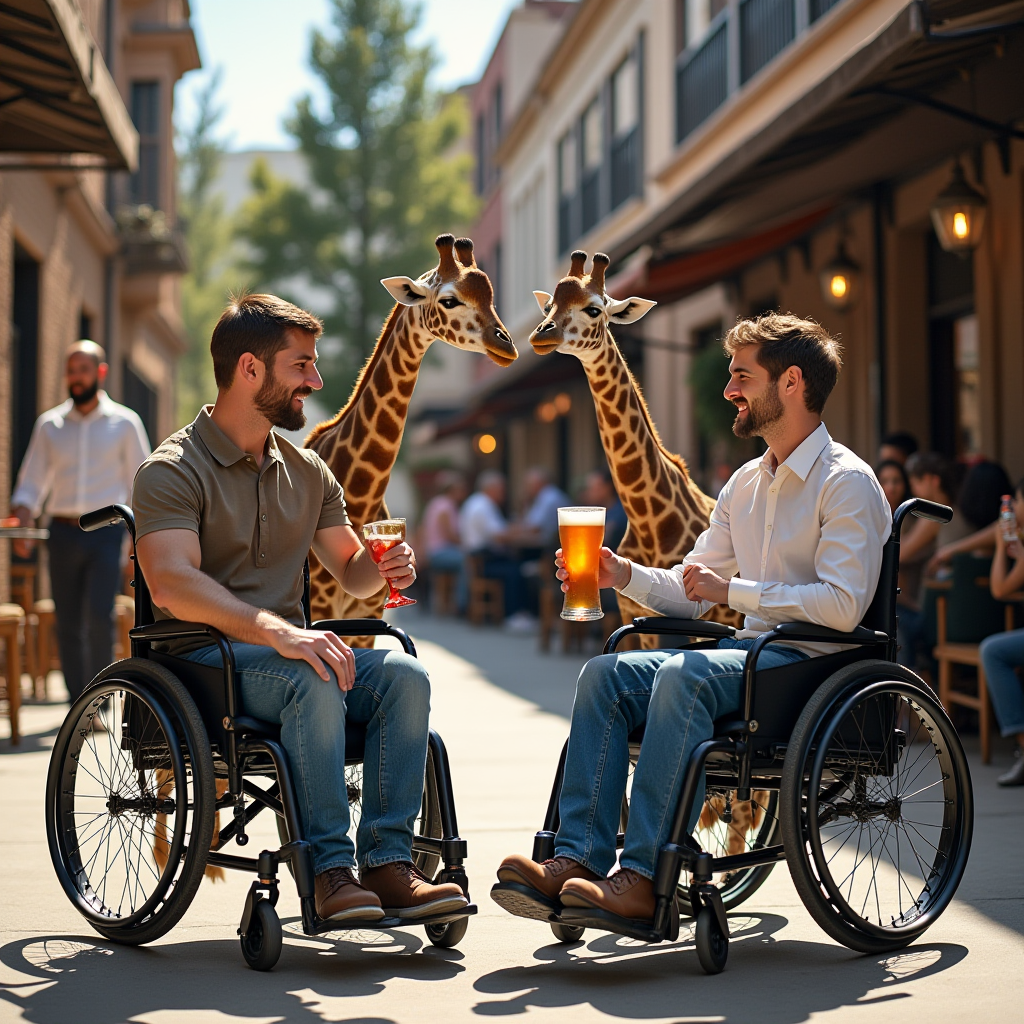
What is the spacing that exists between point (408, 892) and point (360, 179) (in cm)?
3086

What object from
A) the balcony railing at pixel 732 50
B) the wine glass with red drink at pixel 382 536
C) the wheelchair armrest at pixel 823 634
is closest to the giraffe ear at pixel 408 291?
the wine glass with red drink at pixel 382 536

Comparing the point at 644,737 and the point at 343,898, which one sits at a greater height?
the point at 644,737

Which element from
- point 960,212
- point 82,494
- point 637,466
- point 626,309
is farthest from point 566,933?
point 960,212

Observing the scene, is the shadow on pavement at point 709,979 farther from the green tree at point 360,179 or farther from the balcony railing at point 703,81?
the green tree at point 360,179

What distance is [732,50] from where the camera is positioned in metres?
15.7

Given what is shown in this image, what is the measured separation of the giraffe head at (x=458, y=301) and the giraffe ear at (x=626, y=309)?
1.48ft

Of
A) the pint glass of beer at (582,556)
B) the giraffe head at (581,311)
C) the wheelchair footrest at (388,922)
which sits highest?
the giraffe head at (581,311)

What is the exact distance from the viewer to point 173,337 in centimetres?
2670

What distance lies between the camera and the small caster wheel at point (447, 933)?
3895 millimetres

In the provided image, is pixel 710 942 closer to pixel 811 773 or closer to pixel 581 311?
pixel 811 773

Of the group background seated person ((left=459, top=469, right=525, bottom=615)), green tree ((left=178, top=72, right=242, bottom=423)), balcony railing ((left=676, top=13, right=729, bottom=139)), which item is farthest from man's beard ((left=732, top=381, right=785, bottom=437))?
green tree ((left=178, top=72, right=242, bottom=423))

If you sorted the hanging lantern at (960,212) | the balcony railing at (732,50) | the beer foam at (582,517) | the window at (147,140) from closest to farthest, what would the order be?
1. the beer foam at (582,517)
2. the hanging lantern at (960,212)
3. the balcony railing at (732,50)
4. the window at (147,140)

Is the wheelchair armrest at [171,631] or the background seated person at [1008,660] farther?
the background seated person at [1008,660]

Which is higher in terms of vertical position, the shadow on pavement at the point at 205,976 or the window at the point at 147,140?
the window at the point at 147,140
